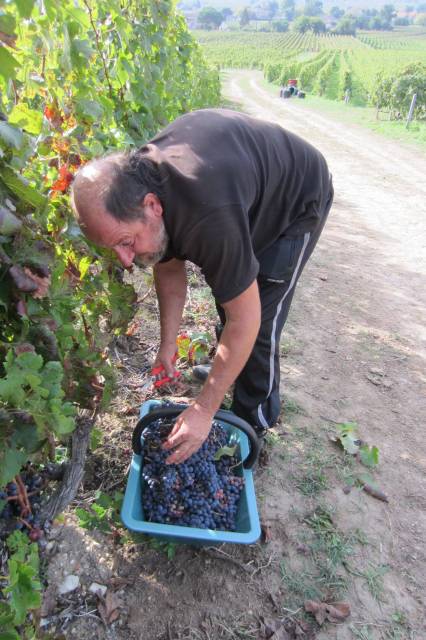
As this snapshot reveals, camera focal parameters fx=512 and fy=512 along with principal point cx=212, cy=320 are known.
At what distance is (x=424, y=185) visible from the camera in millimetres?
9414

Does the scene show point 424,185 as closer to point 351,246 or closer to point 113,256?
point 351,246

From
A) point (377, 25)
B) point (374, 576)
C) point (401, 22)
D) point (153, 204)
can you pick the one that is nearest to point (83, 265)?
point (153, 204)

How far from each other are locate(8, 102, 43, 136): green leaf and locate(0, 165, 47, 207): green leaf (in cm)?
42

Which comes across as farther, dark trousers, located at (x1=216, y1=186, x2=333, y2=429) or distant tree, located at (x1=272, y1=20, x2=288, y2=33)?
distant tree, located at (x1=272, y1=20, x2=288, y2=33)

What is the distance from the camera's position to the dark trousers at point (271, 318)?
7.55 ft

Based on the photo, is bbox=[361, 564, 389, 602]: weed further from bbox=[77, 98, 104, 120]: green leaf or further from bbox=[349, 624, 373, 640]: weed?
bbox=[77, 98, 104, 120]: green leaf

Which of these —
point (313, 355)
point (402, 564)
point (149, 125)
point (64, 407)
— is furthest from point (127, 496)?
point (149, 125)

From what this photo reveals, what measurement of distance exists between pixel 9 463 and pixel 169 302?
1.26 metres

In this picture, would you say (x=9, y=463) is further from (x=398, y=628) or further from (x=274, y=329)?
(x=398, y=628)

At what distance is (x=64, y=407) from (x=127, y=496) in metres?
0.87

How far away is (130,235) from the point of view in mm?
1709

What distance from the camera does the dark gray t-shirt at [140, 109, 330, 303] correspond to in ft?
5.50

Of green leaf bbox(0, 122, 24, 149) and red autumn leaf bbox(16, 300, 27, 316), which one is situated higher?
green leaf bbox(0, 122, 24, 149)

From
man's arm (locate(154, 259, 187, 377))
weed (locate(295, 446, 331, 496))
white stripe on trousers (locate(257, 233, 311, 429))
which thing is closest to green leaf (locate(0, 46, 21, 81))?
man's arm (locate(154, 259, 187, 377))
